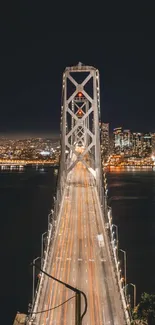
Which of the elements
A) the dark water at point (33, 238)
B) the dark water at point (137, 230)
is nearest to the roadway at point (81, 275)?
the dark water at point (33, 238)

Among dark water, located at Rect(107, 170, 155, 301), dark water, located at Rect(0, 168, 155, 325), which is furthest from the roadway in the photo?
dark water, located at Rect(107, 170, 155, 301)

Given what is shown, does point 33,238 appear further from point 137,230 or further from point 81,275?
point 81,275

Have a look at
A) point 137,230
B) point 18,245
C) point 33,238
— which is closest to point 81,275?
point 18,245

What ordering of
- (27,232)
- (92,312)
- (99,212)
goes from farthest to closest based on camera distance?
(27,232) < (99,212) < (92,312)

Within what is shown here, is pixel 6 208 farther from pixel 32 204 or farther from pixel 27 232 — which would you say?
pixel 27 232

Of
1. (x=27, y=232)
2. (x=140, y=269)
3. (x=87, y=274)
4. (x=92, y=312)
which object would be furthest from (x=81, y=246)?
(x=27, y=232)

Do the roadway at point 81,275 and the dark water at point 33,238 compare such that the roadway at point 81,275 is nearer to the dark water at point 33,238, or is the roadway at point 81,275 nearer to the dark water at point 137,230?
the dark water at point 33,238

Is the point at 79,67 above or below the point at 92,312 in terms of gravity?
above
